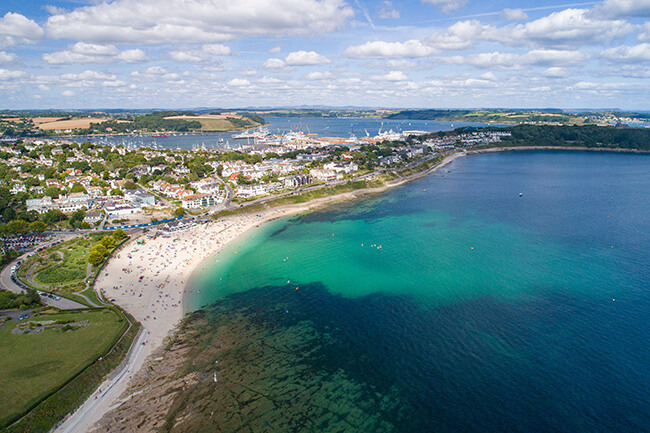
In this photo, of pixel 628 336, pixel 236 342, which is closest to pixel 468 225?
pixel 628 336

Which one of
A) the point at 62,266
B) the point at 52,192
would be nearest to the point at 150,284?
the point at 62,266

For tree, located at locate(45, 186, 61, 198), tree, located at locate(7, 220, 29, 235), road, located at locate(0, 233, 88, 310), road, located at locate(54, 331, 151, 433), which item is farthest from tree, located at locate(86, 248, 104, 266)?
tree, located at locate(45, 186, 61, 198)

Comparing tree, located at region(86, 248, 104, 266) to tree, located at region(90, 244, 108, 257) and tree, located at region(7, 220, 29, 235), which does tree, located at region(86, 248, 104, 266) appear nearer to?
tree, located at region(90, 244, 108, 257)

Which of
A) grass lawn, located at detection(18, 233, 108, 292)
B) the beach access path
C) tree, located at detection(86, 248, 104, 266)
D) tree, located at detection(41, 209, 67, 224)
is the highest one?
tree, located at detection(41, 209, 67, 224)

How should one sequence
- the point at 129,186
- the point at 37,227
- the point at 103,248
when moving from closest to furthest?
the point at 103,248, the point at 37,227, the point at 129,186

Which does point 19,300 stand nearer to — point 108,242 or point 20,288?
point 20,288

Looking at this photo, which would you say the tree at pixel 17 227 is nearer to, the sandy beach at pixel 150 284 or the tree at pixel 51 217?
the tree at pixel 51 217
